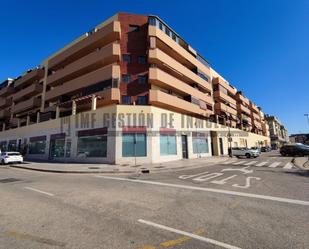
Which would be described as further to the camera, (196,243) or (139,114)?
(139,114)

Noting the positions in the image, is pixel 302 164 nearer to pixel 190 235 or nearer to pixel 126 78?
pixel 190 235

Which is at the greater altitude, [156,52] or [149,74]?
[156,52]

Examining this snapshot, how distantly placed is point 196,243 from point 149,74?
72.7 ft

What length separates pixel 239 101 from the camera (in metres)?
57.9

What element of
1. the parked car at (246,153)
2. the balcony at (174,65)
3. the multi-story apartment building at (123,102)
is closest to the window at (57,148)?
the multi-story apartment building at (123,102)

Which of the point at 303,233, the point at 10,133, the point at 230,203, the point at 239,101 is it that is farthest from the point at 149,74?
the point at 239,101

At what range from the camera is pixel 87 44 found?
2784cm

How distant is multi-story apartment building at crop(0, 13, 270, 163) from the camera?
21406mm

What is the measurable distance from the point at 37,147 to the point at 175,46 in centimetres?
2816

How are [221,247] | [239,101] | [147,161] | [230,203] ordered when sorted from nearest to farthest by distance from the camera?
[221,247], [230,203], [147,161], [239,101]

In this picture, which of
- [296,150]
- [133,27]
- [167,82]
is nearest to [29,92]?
[133,27]

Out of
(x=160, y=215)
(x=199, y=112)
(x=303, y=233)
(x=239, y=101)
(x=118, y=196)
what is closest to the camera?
(x=303, y=233)

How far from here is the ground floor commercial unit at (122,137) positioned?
68.5 ft

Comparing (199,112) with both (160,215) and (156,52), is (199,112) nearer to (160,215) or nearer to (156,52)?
(156,52)
